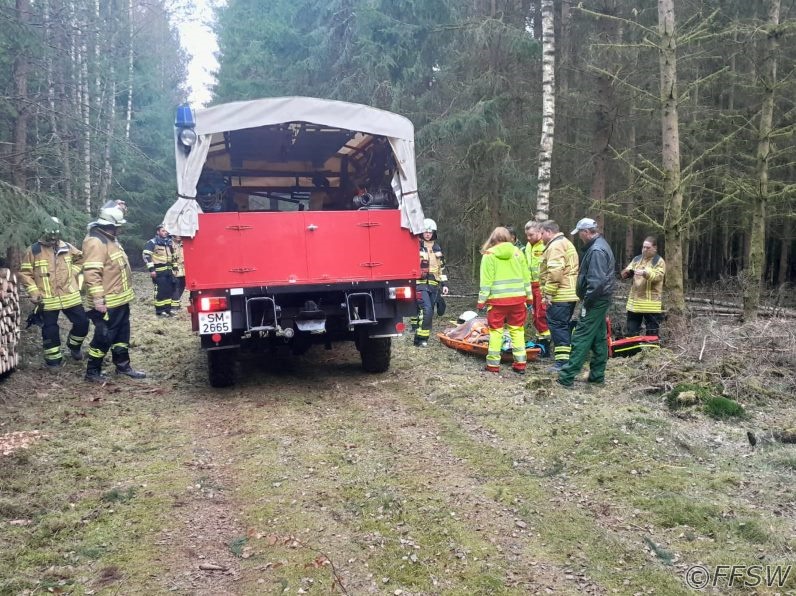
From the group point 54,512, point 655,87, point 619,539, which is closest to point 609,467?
point 619,539

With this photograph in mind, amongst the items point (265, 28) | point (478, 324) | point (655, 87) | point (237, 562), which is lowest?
point (237, 562)

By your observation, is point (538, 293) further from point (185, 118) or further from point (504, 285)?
point (185, 118)

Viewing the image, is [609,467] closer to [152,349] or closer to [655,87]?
[152,349]

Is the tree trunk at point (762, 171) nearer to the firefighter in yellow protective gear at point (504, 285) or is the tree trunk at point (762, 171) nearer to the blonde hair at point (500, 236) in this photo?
the firefighter in yellow protective gear at point (504, 285)

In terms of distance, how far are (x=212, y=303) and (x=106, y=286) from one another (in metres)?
1.85

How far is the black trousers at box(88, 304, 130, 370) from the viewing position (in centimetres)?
735

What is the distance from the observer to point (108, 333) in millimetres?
7383

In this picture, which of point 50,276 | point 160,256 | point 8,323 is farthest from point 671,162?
point 160,256

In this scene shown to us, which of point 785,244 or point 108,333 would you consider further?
point 785,244

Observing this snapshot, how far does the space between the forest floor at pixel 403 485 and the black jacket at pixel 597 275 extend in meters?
1.09

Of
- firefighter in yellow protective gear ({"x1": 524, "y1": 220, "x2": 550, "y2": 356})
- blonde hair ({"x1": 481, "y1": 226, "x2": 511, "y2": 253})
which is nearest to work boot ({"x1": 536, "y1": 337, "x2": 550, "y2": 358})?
firefighter in yellow protective gear ({"x1": 524, "y1": 220, "x2": 550, "y2": 356})

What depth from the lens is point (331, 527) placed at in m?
3.68

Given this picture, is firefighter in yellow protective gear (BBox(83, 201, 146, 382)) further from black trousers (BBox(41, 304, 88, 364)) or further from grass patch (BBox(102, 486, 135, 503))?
grass patch (BBox(102, 486, 135, 503))

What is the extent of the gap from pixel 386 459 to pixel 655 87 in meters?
12.7
